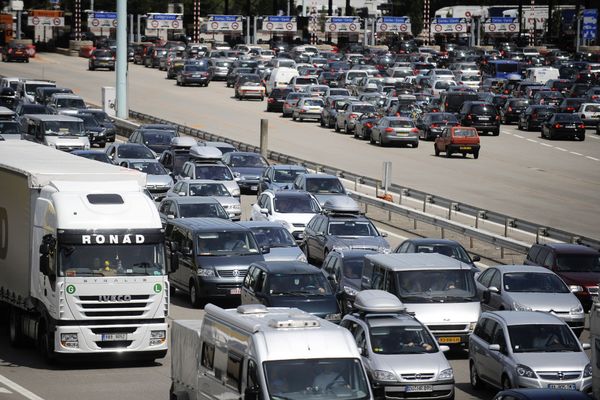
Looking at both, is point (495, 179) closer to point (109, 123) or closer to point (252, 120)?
point (109, 123)

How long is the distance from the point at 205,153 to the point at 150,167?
1681mm

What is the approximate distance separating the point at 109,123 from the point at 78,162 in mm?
34002

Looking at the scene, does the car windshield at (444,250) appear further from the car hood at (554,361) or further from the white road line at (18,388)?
the white road line at (18,388)

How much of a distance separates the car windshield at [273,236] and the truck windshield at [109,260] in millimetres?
8741

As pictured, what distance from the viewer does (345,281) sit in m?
27.4

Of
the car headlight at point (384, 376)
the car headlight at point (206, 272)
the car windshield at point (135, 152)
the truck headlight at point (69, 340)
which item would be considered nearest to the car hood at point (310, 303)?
the car headlight at point (206, 272)

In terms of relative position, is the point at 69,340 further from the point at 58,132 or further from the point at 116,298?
the point at 58,132

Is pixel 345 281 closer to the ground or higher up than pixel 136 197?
closer to the ground

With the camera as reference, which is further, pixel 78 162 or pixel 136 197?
pixel 78 162

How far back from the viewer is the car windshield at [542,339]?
67.2 feet

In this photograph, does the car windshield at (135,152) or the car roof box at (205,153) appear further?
the car windshield at (135,152)

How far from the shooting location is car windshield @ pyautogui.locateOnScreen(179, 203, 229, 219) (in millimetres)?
34094

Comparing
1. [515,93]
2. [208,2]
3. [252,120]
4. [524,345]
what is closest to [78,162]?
[524,345]

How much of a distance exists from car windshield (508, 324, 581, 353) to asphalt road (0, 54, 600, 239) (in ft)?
59.2
